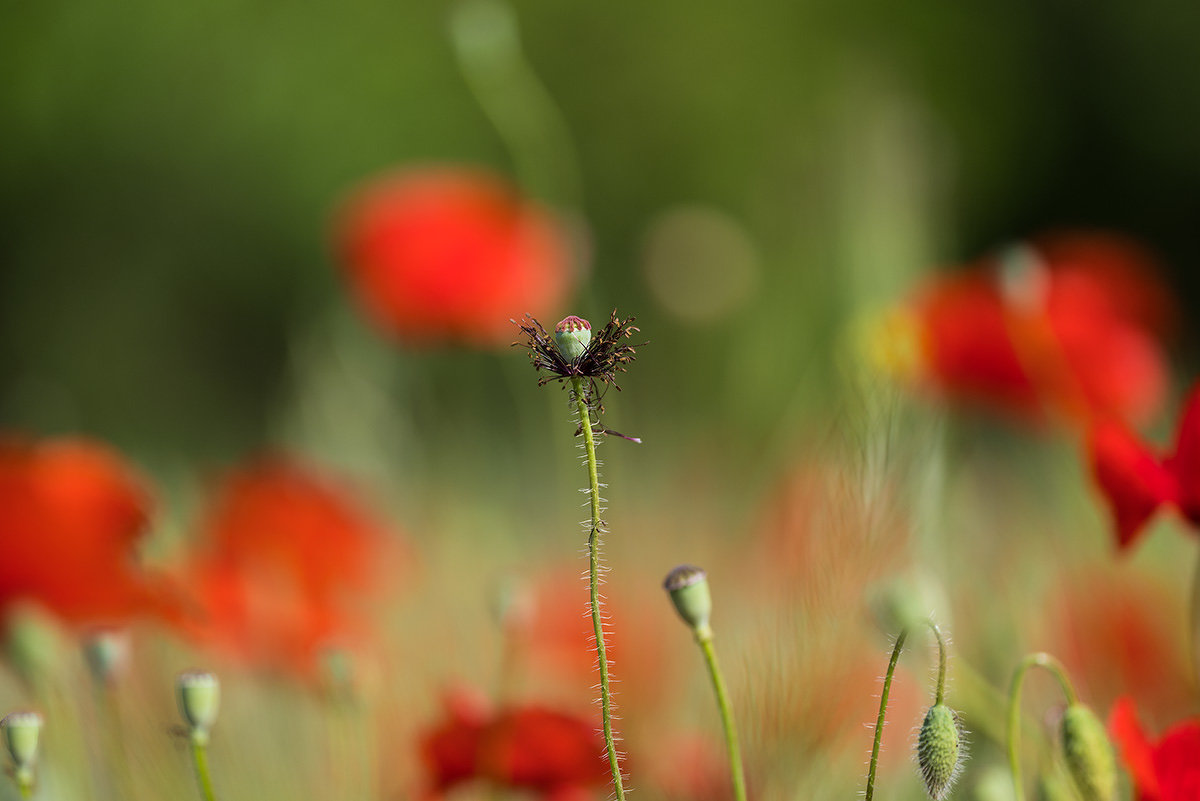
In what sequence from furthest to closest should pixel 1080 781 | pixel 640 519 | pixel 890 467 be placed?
pixel 640 519, pixel 890 467, pixel 1080 781

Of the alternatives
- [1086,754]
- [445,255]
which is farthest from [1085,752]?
[445,255]

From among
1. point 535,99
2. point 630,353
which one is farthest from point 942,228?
point 535,99

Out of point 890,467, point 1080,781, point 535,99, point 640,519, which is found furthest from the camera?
point 535,99

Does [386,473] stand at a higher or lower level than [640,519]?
higher

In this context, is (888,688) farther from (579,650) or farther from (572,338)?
(579,650)

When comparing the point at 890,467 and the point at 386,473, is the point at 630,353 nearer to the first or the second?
the point at 890,467

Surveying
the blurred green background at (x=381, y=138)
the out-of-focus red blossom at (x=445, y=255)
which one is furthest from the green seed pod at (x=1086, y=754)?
the blurred green background at (x=381, y=138)

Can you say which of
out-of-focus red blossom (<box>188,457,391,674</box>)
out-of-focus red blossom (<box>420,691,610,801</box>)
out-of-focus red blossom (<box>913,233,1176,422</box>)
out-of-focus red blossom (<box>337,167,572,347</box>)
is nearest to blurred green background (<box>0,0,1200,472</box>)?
out-of-focus red blossom (<box>337,167,572,347</box>)

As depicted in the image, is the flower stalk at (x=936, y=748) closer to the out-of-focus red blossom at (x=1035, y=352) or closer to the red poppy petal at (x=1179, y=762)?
the red poppy petal at (x=1179, y=762)

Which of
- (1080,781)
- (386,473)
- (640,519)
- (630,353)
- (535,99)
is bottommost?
(1080,781)
